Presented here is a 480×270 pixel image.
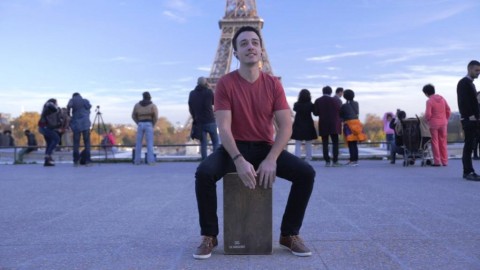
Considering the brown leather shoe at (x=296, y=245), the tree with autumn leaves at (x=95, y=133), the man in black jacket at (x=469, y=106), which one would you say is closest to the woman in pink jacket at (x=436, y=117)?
the man in black jacket at (x=469, y=106)

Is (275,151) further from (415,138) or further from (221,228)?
(415,138)

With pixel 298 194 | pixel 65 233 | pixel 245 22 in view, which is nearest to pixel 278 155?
pixel 298 194

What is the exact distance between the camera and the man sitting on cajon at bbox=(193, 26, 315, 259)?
3.22 metres

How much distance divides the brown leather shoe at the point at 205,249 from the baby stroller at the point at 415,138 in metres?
8.03

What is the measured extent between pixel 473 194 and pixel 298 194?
330cm

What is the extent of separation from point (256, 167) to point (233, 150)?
32 cm

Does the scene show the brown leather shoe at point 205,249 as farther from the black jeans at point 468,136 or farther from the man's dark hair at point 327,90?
the man's dark hair at point 327,90

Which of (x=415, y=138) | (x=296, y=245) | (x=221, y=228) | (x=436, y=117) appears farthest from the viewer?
(x=415, y=138)

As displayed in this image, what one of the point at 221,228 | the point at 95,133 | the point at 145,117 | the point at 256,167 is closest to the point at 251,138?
the point at 256,167

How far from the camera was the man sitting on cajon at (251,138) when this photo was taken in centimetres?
322

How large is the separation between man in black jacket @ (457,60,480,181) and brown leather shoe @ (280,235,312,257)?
4765 mm

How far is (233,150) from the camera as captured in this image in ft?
10.4

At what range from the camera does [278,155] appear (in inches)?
127

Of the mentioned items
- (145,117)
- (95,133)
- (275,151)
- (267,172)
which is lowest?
(267,172)
